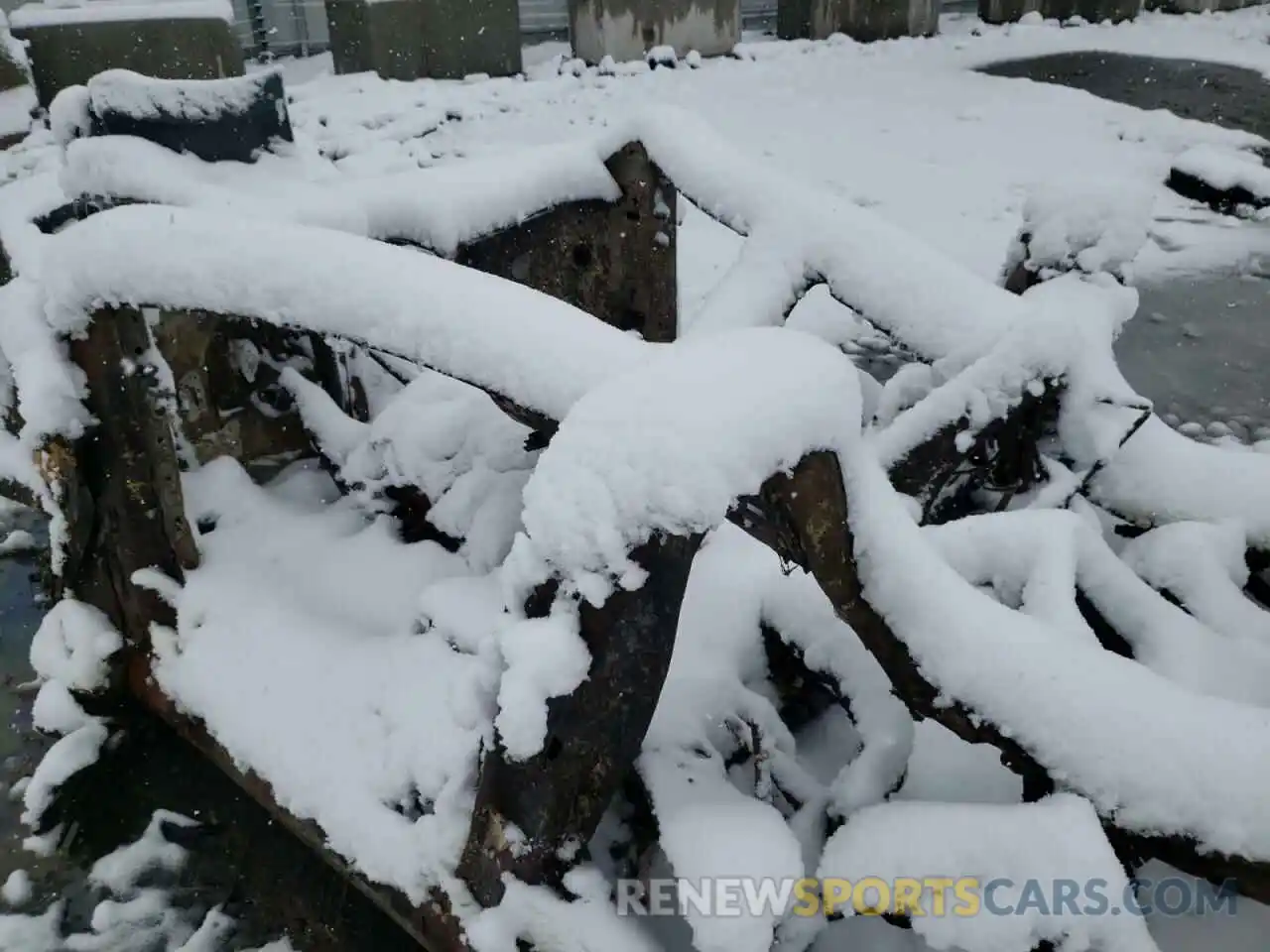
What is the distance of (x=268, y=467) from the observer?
2.48m

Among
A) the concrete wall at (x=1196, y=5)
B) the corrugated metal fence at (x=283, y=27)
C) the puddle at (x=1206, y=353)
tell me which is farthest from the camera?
the concrete wall at (x=1196, y=5)

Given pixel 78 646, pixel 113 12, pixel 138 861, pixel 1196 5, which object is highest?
pixel 113 12

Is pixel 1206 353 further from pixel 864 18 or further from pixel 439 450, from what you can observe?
pixel 864 18

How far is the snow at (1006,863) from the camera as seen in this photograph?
1210 mm

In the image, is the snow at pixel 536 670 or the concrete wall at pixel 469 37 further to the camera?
the concrete wall at pixel 469 37

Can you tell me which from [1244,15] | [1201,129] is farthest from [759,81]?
[1244,15]

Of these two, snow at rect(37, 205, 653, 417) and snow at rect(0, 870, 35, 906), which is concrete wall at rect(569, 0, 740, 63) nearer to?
snow at rect(37, 205, 653, 417)

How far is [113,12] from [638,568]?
743 centimetres

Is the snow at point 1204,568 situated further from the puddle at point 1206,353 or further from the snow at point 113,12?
the snow at point 113,12

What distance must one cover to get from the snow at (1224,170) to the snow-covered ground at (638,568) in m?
4.28

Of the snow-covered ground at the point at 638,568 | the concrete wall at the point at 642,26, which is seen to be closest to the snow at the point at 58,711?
the snow-covered ground at the point at 638,568

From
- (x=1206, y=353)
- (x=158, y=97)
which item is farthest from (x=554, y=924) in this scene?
(x=1206, y=353)

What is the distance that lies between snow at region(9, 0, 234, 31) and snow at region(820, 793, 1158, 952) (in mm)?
7505

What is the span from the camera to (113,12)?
6824mm
